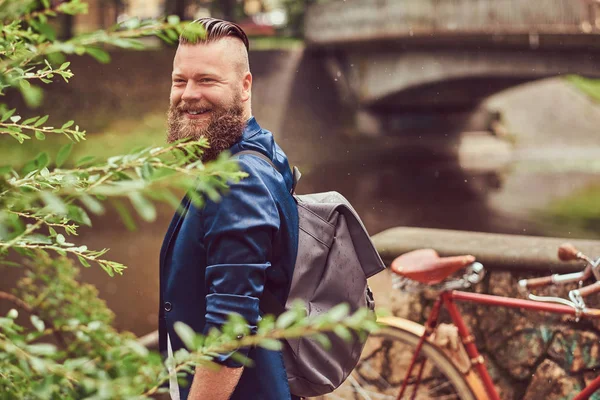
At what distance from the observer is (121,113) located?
18453 millimetres

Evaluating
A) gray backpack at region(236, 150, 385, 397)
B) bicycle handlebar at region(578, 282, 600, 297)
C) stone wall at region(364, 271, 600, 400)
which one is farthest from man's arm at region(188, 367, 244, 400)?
stone wall at region(364, 271, 600, 400)

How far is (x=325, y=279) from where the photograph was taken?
1.90m

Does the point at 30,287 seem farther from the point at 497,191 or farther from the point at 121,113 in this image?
the point at 121,113

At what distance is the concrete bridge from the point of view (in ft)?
49.8

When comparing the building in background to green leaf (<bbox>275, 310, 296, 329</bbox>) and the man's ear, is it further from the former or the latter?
green leaf (<bbox>275, 310, 296, 329</bbox>)

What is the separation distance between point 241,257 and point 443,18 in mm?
15493

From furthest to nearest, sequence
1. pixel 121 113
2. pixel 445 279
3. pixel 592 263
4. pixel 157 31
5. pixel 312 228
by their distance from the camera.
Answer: pixel 121 113 → pixel 445 279 → pixel 592 263 → pixel 312 228 → pixel 157 31

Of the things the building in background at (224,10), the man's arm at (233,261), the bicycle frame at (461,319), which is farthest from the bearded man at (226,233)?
the building in background at (224,10)

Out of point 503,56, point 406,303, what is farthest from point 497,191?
point 406,303

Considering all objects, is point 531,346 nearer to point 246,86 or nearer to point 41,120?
point 246,86

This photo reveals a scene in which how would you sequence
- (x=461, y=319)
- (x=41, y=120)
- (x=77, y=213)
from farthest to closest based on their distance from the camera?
1. (x=461, y=319)
2. (x=41, y=120)
3. (x=77, y=213)

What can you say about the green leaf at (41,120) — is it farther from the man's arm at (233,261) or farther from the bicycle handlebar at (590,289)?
the bicycle handlebar at (590,289)

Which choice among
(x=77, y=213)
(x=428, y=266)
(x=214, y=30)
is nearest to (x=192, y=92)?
(x=214, y=30)

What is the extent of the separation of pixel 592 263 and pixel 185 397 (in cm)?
154
